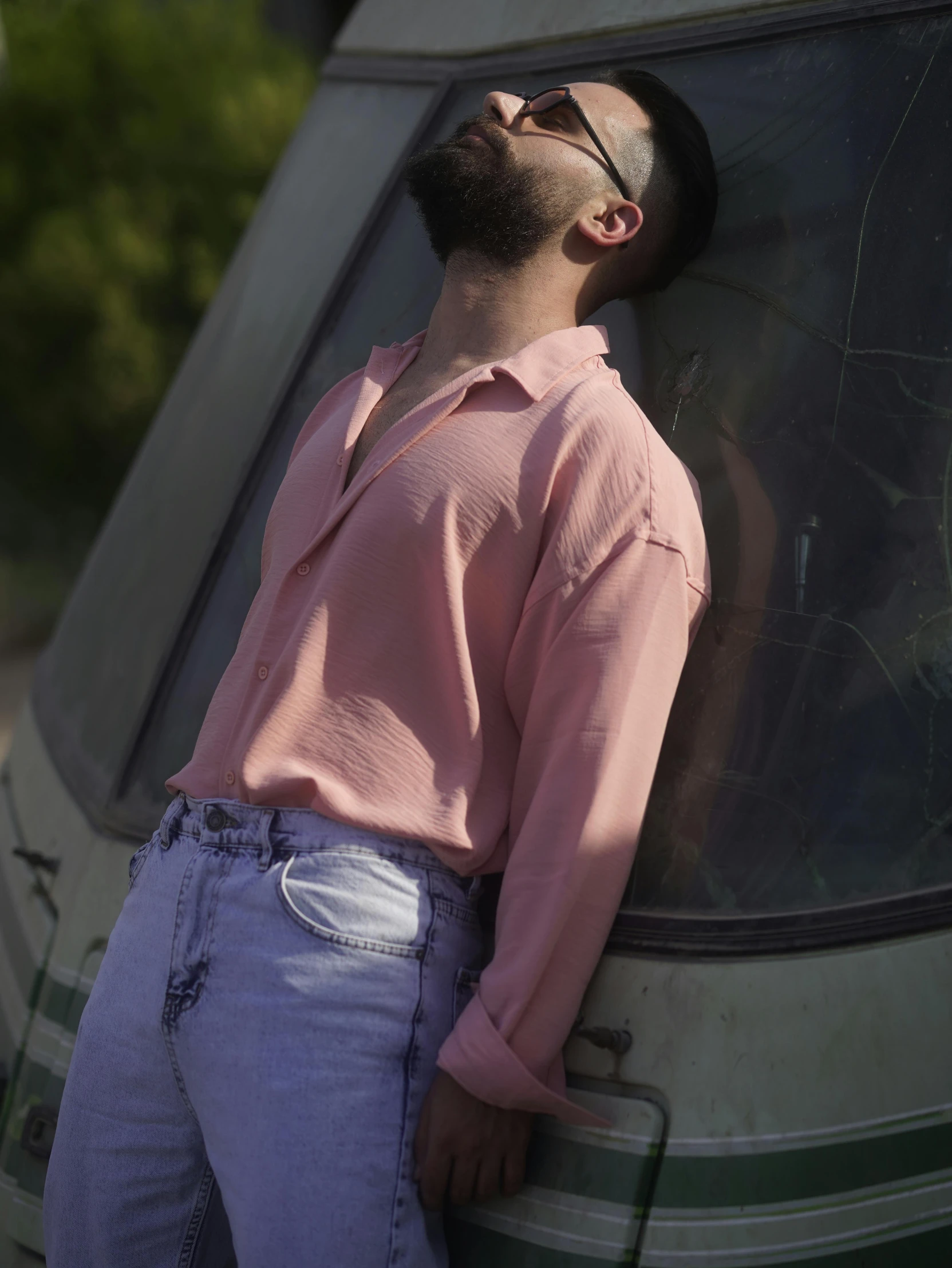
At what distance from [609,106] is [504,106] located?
15 centimetres

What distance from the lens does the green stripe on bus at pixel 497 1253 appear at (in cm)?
152

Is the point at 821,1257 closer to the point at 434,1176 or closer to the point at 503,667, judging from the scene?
the point at 434,1176

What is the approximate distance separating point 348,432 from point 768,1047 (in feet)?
3.15

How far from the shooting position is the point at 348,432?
181cm

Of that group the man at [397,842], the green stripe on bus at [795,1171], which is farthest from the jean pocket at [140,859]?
the green stripe on bus at [795,1171]

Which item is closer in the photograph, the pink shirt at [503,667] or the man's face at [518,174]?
the pink shirt at [503,667]

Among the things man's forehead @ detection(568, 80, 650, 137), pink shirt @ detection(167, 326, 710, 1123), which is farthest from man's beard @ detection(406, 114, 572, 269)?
pink shirt @ detection(167, 326, 710, 1123)

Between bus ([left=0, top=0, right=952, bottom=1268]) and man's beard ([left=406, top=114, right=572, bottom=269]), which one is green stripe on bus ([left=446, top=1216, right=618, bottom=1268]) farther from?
man's beard ([left=406, top=114, right=572, bottom=269])

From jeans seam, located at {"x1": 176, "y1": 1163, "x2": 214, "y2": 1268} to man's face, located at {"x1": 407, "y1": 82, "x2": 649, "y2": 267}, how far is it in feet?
4.30

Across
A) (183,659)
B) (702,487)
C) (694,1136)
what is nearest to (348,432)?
(702,487)

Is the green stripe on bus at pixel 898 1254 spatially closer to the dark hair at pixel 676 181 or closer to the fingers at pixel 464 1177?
the fingers at pixel 464 1177

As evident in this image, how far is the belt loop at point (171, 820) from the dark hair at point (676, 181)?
0.98 m

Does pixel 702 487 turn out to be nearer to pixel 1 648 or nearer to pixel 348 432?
pixel 348 432

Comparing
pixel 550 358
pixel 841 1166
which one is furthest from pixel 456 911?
pixel 550 358
